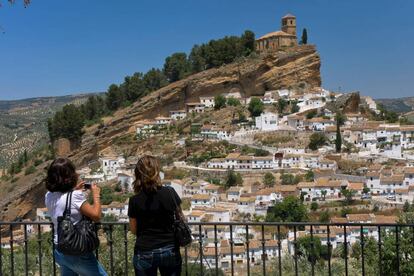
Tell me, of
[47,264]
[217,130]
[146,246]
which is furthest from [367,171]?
[146,246]

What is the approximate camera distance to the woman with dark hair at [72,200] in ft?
14.3

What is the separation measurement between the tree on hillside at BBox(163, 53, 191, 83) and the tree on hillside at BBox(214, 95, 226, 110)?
32.5ft

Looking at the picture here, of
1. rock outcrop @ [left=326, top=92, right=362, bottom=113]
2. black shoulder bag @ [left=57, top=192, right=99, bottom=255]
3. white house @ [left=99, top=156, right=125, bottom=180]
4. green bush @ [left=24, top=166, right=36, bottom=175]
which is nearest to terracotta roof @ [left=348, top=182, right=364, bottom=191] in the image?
rock outcrop @ [left=326, top=92, right=362, bottom=113]

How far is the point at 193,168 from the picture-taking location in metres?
47.1

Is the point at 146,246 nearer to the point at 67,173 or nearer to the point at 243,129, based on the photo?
the point at 67,173

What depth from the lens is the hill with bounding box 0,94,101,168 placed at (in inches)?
3583

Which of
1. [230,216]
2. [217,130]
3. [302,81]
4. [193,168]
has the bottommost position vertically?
[230,216]

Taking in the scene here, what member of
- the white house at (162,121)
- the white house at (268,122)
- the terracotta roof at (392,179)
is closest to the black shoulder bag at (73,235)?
the terracotta roof at (392,179)

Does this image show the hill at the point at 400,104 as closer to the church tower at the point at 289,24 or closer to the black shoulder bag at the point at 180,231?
the church tower at the point at 289,24

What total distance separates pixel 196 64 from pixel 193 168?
21.8 m

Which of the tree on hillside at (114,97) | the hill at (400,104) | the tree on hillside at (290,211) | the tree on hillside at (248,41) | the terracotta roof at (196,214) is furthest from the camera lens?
the hill at (400,104)

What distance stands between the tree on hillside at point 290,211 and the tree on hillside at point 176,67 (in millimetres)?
34499

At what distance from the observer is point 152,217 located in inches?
172

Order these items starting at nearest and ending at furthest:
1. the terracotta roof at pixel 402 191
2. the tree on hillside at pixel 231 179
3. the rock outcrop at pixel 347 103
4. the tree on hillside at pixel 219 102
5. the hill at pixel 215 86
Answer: the terracotta roof at pixel 402 191 < the tree on hillside at pixel 231 179 < the rock outcrop at pixel 347 103 < the tree on hillside at pixel 219 102 < the hill at pixel 215 86
